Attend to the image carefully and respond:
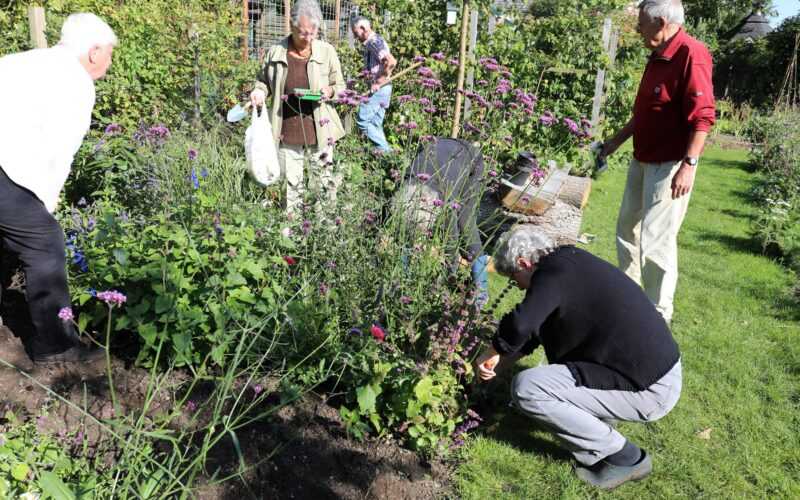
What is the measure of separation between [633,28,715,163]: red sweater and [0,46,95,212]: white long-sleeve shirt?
3.09 metres

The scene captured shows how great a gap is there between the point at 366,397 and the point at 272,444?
0.46 m

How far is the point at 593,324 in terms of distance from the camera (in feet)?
8.19

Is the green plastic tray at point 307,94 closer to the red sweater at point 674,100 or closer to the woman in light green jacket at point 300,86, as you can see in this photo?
the woman in light green jacket at point 300,86

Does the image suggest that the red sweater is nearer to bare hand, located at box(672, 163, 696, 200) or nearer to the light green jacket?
bare hand, located at box(672, 163, 696, 200)

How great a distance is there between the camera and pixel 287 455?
248 centimetres

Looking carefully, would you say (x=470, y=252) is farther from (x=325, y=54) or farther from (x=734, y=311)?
(x=734, y=311)

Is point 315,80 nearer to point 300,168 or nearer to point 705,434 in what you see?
point 300,168

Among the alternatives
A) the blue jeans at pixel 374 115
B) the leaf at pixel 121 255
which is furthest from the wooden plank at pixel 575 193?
the leaf at pixel 121 255

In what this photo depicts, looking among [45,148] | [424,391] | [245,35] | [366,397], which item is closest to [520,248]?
[424,391]

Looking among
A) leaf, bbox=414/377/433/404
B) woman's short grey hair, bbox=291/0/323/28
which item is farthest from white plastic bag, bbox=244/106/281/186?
leaf, bbox=414/377/433/404

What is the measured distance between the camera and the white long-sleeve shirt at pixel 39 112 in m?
2.53

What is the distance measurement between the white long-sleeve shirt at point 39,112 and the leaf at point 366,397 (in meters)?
1.66

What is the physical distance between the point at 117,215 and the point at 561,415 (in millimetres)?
2632

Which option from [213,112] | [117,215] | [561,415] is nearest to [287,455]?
[561,415]
